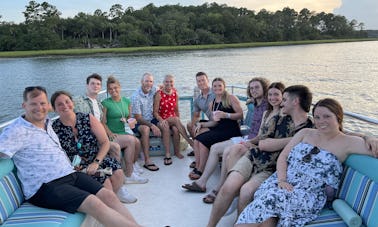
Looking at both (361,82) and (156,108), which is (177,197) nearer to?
(156,108)

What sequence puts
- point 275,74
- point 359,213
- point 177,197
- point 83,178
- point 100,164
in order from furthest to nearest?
point 275,74, point 177,197, point 100,164, point 83,178, point 359,213

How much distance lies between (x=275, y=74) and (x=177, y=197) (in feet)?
63.3

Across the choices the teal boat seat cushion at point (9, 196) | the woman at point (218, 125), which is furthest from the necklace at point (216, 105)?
the teal boat seat cushion at point (9, 196)

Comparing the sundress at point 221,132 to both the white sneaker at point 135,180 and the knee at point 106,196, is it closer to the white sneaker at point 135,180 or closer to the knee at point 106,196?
the white sneaker at point 135,180

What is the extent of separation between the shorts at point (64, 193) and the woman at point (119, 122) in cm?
116

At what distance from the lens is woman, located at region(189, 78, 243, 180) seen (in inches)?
131

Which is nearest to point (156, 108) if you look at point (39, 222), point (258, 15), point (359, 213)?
point (39, 222)

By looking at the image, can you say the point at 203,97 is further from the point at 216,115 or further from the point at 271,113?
the point at 271,113

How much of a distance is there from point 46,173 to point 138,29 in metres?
49.8

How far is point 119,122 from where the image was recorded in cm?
365

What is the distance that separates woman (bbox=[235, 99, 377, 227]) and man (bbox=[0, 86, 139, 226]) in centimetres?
78

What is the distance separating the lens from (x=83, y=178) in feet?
7.59

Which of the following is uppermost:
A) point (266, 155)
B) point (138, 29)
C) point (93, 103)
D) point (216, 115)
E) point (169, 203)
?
point (138, 29)

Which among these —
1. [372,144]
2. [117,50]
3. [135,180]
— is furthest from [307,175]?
[117,50]
